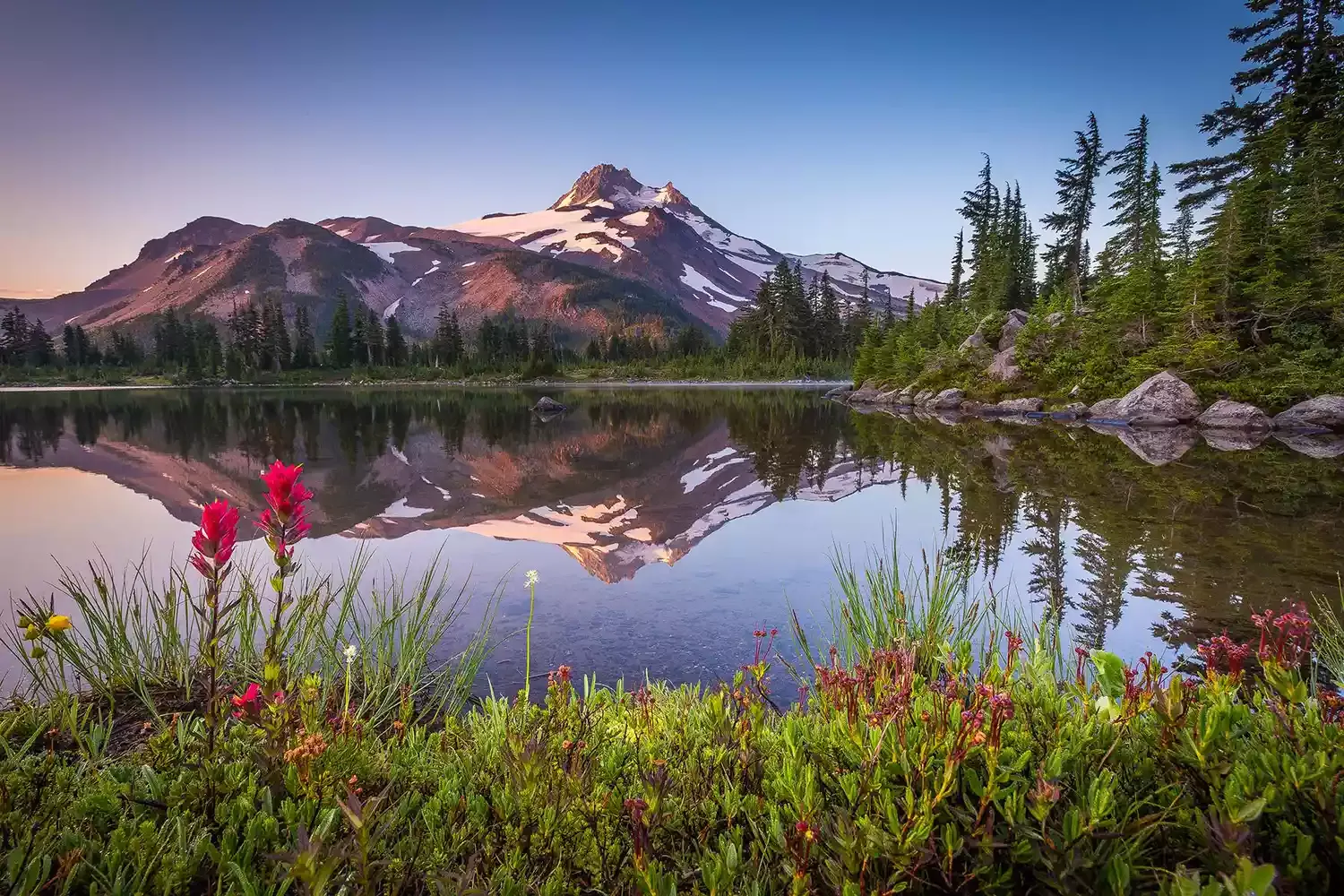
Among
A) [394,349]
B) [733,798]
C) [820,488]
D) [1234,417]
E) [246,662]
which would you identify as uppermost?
[394,349]

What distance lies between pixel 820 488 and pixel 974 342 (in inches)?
1424

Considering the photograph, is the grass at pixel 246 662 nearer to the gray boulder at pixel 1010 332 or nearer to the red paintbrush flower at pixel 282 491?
the red paintbrush flower at pixel 282 491

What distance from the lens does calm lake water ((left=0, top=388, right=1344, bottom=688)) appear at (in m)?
7.26

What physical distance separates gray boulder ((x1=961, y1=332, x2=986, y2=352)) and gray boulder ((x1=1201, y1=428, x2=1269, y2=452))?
19.3 meters

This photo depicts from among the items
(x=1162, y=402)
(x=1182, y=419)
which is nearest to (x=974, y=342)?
(x=1162, y=402)

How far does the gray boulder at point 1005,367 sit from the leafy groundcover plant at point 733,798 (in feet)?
137

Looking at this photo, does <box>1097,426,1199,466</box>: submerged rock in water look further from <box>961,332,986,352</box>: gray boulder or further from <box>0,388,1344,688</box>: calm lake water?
<box>961,332,986,352</box>: gray boulder

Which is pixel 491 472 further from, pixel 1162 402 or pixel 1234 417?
pixel 1234 417

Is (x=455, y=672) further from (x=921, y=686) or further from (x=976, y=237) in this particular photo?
(x=976, y=237)

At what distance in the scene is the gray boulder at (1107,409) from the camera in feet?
102

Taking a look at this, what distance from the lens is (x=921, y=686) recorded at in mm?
3281

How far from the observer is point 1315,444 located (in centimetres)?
2133

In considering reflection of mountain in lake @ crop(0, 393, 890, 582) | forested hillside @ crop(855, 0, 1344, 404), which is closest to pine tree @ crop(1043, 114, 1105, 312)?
forested hillside @ crop(855, 0, 1344, 404)

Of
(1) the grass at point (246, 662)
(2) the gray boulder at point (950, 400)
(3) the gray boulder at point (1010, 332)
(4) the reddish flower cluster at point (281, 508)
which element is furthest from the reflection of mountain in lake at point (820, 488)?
(3) the gray boulder at point (1010, 332)
